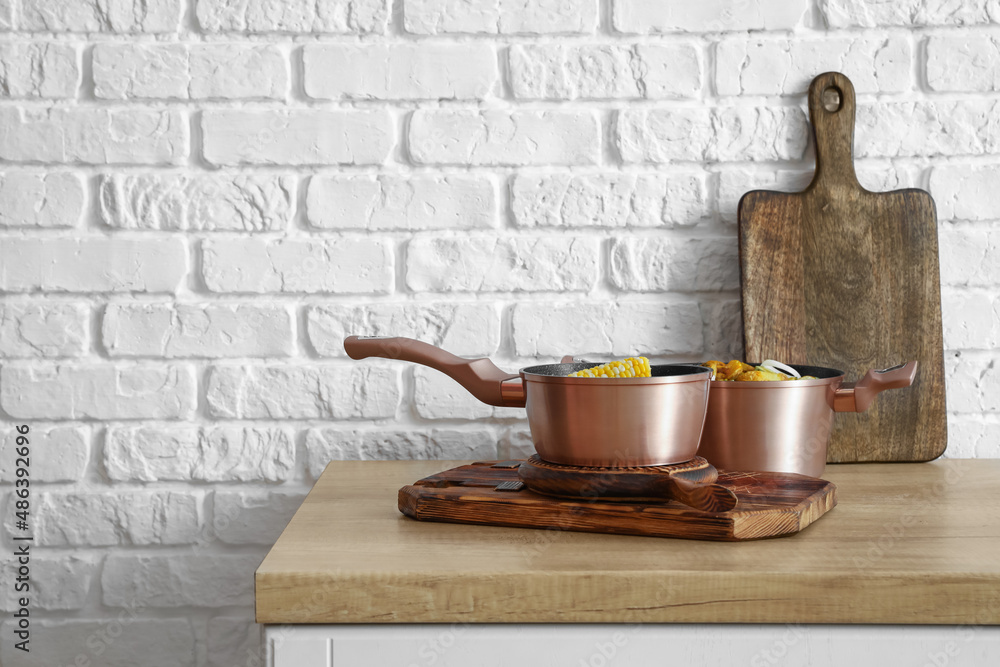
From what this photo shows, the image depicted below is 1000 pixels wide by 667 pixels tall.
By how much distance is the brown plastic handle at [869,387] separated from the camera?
2.98 ft

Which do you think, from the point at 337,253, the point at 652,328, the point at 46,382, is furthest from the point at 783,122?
the point at 46,382

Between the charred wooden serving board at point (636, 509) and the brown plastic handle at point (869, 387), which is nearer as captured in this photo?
the charred wooden serving board at point (636, 509)

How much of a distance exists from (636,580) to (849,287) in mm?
660

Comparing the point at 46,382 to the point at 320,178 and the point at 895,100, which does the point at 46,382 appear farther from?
the point at 895,100

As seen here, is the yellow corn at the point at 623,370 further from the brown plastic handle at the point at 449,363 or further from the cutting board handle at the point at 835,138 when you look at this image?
the cutting board handle at the point at 835,138

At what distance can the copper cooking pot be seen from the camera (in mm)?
863

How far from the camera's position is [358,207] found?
3.67ft

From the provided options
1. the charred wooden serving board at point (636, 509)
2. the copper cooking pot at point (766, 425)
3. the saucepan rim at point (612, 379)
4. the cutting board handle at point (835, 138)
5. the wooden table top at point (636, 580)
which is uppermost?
the cutting board handle at point (835, 138)

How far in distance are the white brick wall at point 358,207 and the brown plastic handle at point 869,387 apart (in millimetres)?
236

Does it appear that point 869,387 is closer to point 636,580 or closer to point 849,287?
point 849,287

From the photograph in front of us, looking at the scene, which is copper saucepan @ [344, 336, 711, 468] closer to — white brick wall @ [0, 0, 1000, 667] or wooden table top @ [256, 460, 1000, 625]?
wooden table top @ [256, 460, 1000, 625]

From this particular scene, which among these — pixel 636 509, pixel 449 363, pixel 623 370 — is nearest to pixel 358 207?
pixel 449 363

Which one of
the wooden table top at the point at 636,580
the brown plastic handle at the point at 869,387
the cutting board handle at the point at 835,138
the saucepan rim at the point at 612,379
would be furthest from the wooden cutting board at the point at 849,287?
the wooden table top at the point at 636,580

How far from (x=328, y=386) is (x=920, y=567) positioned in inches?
30.8
